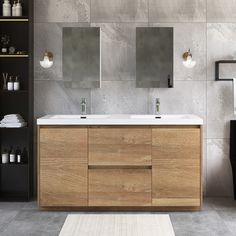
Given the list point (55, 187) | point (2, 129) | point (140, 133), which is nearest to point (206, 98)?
point (140, 133)

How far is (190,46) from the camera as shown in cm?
528

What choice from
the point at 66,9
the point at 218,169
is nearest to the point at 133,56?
Answer: the point at 66,9

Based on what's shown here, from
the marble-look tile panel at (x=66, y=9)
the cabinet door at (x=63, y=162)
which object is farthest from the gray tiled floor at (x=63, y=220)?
the marble-look tile panel at (x=66, y=9)

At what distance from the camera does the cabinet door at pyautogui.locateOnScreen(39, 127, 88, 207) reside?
15.3 feet

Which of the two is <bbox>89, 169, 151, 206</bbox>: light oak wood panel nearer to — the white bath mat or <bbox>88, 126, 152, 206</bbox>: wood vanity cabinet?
<bbox>88, 126, 152, 206</bbox>: wood vanity cabinet

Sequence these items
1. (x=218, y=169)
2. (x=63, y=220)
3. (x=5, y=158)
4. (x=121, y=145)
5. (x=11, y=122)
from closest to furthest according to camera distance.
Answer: (x=63, y=220) → (x=121, y=145) → (x=11, y=122) → (x=5, y=158) → (x=218, y=169)

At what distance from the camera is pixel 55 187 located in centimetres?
467

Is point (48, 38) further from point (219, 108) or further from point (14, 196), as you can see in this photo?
point (219, 108)

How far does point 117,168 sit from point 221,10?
6.65 feet

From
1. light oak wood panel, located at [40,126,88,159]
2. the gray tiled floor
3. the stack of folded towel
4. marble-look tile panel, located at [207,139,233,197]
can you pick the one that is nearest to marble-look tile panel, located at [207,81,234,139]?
marble-look tile panel, located at [207,139,233,197]

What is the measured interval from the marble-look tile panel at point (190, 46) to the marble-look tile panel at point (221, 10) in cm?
14

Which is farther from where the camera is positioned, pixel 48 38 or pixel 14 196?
pixel 48 38

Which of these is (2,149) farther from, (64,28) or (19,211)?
(64,28)

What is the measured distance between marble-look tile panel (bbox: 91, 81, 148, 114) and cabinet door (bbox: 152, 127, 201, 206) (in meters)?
0.73
